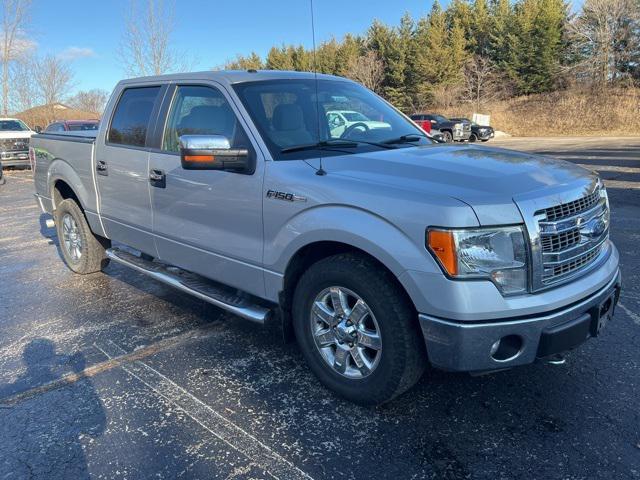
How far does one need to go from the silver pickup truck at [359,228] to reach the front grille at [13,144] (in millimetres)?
16974

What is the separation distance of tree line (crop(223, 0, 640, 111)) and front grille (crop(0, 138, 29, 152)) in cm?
2775

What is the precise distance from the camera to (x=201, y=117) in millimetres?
3848

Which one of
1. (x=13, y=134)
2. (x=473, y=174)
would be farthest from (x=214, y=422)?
(x=13, y=134)

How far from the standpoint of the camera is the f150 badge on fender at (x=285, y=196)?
9.87 feet

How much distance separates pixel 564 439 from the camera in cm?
268

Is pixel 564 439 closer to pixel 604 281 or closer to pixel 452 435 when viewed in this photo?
pixel 452 435

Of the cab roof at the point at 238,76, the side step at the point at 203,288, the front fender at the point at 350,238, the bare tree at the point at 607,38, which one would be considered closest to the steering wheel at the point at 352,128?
the cab roof at the point at 238,76

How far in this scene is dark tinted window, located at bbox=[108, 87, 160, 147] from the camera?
438 cm

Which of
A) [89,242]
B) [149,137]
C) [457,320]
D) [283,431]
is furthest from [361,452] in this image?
[89,242]

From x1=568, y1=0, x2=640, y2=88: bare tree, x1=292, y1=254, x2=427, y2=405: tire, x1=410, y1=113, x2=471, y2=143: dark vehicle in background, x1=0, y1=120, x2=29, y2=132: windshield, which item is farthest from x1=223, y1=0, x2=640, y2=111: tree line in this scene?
x1=292, y1=254, x2=427, y2=405: tire

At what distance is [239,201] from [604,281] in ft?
7.19

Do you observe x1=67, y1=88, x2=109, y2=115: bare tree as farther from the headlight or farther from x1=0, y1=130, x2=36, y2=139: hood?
the headlight

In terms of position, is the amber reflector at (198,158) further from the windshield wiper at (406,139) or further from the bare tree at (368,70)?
the bare tree at (368,70)

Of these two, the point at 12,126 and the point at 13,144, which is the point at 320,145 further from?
the point at 12,126
